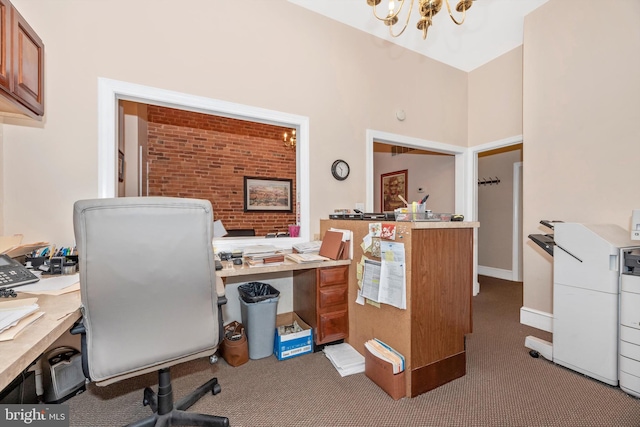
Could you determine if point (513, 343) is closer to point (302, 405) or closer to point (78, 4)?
point (302, 405)

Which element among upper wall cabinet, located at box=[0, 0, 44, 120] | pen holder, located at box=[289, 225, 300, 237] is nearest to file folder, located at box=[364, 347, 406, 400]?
pen holder, located at box=[289, 225, 300, 237]

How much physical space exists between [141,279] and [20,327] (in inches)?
14.2

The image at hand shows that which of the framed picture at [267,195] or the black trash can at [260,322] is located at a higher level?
the framed picture at [267,195]

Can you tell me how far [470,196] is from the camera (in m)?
3.78

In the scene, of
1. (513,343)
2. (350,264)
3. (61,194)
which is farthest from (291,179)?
(513,343)

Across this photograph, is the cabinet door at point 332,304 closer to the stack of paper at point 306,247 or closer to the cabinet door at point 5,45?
the stack of paper at point 306,247

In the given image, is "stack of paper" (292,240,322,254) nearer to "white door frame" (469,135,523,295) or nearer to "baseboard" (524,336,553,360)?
"baseboard" (524,336,553,360)

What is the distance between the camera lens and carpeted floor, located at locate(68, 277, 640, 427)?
154 centimetres

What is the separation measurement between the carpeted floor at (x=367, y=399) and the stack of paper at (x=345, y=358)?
0.16 feet

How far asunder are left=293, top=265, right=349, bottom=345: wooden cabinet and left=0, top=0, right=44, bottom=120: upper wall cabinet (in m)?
2.15

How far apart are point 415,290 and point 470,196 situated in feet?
8.68

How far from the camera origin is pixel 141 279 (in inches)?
44.6

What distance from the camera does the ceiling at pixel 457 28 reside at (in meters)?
2.75

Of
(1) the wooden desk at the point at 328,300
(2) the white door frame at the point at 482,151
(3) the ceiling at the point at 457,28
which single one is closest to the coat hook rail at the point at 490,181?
(2) the white door frame at the point at 482,151
